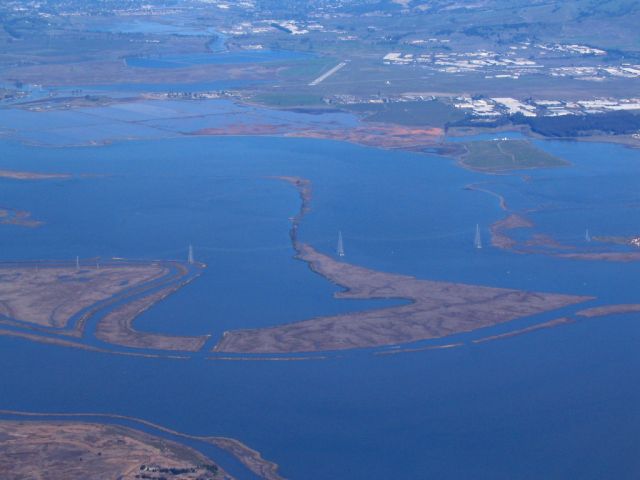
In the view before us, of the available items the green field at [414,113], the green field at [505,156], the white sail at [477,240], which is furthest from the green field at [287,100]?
the white sail at [477,240]

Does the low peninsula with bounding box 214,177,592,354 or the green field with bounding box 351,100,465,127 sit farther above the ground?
the green field with bounding box 351,100,465,127

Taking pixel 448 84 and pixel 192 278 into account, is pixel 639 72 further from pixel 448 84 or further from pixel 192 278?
pixel 192 278

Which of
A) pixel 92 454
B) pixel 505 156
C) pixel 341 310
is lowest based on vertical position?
pixel 92 454

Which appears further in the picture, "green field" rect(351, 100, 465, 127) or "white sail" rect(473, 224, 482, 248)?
"green field" rect(351, 100, 465, 127)

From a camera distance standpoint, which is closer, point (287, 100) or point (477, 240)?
point (477, 240)

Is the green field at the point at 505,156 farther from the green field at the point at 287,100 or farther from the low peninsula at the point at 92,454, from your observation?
the low peninsula at the point at 92,454

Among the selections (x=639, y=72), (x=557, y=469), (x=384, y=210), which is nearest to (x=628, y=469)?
(x=557, y=469)

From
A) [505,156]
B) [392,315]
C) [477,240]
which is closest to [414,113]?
[505,156]

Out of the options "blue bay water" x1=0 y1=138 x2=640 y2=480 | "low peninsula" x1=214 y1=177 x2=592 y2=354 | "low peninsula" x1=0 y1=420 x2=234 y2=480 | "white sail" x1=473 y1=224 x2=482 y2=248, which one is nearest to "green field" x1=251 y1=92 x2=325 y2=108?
"blue bay water" x1=0 y1=138 x2=640 y2=480

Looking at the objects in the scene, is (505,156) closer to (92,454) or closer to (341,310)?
(341,310)

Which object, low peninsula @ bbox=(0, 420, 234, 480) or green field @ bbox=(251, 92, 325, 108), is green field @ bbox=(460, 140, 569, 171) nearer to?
green field @ bbox=(251, 92, 325, 108)
